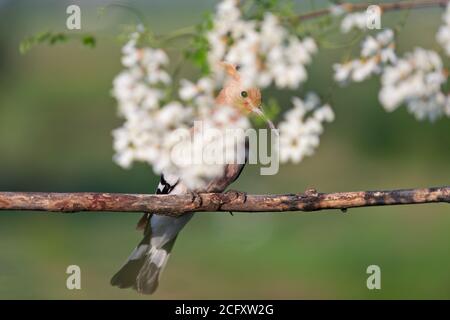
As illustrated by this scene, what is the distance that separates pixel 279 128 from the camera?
12.4 feet

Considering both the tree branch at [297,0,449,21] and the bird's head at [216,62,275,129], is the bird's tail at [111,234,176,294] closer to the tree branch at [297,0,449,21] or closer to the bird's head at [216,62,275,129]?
the bird's head at [216,62,275,129]

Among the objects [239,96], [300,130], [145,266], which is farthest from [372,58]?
[145,266]

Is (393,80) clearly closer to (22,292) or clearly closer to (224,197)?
(224,197)

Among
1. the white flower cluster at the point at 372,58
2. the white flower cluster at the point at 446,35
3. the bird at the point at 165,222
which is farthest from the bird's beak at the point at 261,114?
the white flower cluster at the point at 446,35

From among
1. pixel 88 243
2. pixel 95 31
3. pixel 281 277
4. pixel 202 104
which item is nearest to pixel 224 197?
pixel 202 104

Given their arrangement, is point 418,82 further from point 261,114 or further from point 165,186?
point 165,186

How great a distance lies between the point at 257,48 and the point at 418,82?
61 cm

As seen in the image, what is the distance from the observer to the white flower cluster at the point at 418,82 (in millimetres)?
3801

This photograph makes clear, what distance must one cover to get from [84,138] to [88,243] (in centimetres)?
524

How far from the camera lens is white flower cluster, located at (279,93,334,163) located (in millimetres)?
3736

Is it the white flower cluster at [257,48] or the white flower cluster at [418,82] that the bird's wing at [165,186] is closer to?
the white flower cluster at [257,48]

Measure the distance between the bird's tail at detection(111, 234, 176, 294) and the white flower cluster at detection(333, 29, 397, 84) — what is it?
1009mm

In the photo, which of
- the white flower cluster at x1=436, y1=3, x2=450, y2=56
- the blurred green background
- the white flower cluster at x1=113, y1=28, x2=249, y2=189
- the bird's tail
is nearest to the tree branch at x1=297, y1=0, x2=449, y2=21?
the white flower cluster at x1=436, y1=3, x2=450, y2=56

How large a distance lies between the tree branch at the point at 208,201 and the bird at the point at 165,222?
40 cm
